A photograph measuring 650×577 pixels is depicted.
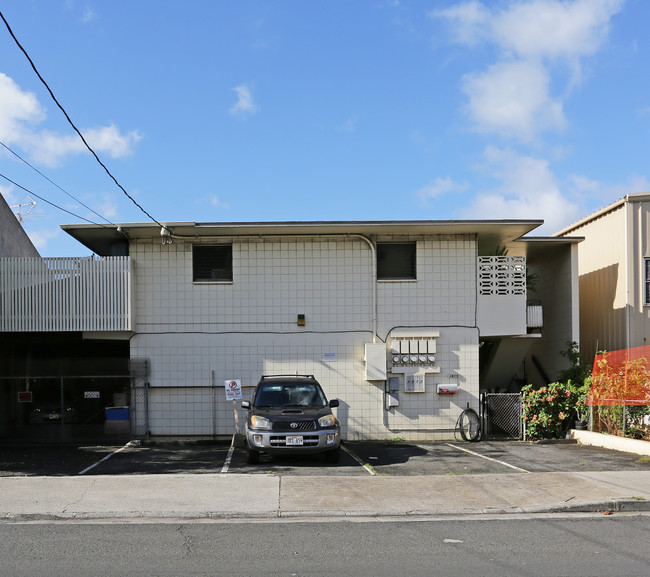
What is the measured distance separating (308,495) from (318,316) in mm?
7886

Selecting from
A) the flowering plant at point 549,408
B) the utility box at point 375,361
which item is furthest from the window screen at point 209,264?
the flowering plant at point 549,408

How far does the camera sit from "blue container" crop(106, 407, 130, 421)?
17.2 metres

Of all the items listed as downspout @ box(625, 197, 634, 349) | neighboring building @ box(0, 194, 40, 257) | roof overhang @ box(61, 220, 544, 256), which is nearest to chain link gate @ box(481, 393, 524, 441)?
downspout @ box(625, 197, 634, 349)

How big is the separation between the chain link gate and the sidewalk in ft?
19.0

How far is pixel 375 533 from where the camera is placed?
8.10 metres

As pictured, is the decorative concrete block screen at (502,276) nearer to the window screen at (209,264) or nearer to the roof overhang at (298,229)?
the roof overhang at (298,229)

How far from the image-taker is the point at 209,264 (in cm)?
1789

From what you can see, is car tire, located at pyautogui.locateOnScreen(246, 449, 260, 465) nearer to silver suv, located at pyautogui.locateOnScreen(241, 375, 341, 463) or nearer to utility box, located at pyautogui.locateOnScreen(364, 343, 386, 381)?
silver suv, located at pyautogui.locateOnScreen(241, 375, 341, 463)

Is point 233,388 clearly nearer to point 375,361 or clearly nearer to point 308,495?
point 375,361

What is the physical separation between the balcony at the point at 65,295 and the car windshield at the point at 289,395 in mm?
4557

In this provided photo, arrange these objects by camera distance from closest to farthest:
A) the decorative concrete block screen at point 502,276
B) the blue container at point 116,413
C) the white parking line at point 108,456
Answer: the white parking line at point 108,456, the blue container at point 116,413, the decorative concrete block screen at point 502,276

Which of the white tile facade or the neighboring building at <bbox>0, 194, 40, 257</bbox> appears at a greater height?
the neighboring building at <bbox>0, 194, 40, 257</bbox>

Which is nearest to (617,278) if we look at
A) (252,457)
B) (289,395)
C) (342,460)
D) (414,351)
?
(414,351)

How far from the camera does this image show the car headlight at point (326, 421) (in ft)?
43.4
